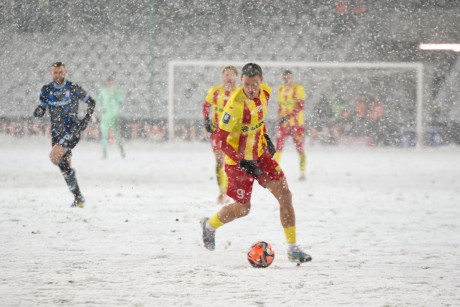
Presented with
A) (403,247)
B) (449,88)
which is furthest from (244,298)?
(449,88)

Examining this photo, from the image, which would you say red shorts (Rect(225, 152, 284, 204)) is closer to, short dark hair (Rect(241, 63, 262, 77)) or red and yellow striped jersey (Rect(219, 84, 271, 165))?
red and yellow striped jersey (Rect(219, 84, 271, 165))

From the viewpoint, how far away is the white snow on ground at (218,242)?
17.1ft

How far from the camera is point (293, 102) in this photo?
1399cm

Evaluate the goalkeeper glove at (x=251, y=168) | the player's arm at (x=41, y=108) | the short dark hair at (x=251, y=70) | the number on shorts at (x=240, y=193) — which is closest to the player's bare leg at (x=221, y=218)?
the number on shorts at (x=240, y=193)

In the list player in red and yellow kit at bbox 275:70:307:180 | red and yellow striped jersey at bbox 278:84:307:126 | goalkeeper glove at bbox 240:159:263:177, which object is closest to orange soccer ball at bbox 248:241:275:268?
goalkeeper glove at bbox 240:159:263:177

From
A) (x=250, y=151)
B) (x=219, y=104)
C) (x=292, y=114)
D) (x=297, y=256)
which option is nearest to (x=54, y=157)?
(x=219, y=104)

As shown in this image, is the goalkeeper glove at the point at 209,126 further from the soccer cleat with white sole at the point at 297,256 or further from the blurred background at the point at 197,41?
the blurred background at the point at 197,41

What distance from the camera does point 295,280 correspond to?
5.65 metres

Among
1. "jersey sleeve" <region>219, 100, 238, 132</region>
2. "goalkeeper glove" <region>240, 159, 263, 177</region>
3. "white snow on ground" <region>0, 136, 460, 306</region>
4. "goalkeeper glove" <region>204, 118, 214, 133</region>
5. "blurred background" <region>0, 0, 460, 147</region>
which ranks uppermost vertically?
"blurred background" <region>0, 0, 460, 147</region>

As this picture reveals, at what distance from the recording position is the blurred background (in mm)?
27906

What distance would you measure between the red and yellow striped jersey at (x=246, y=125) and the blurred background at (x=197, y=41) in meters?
20.7

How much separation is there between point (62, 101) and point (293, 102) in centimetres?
515

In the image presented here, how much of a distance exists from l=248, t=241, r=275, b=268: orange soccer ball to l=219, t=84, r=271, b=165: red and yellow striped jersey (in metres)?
0.67

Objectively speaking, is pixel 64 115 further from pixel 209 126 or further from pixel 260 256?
pixel 260 256
